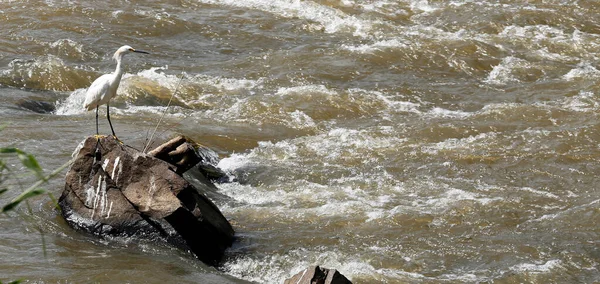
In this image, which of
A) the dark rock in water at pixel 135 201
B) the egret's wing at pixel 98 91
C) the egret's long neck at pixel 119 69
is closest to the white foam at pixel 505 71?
the egret's long neck at pixel 119 69

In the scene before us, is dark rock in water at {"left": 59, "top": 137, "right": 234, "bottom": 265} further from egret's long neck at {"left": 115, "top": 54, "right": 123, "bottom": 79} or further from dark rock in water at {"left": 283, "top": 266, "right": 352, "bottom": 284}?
dark rock in water at {"left": 283, "top": 266, "right": 352, "bottom": 284}

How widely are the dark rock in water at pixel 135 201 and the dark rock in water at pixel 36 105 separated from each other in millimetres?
4060

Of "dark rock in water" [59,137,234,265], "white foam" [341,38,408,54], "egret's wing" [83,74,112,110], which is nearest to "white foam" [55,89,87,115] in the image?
"egret's wing" [83,74,112,110]

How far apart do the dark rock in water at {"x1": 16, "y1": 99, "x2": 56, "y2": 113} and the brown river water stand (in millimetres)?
85

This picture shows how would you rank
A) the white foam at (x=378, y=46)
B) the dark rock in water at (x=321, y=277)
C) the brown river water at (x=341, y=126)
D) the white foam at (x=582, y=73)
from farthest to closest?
the white foam at (x=378, y=46) < the white foam at (x=582, y=73) < the brown river water at (x=341, y=126) < the dark rock in water at (x=321, y=277)

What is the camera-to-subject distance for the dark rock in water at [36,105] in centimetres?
1057

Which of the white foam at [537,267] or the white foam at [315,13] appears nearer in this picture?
the white foam at [537,267]

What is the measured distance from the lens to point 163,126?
9.97 meters

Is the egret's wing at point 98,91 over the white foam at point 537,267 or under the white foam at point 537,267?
over

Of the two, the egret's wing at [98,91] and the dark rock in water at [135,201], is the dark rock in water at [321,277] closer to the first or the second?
the dark rock in water at [135,201]

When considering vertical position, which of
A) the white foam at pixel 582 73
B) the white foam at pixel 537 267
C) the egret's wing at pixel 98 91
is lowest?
the white foam at pixel 537 267

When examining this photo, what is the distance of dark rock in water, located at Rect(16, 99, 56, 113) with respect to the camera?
10.6 metres

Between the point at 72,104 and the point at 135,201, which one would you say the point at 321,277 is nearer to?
the point at 135,201

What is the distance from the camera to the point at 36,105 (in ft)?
35.2
